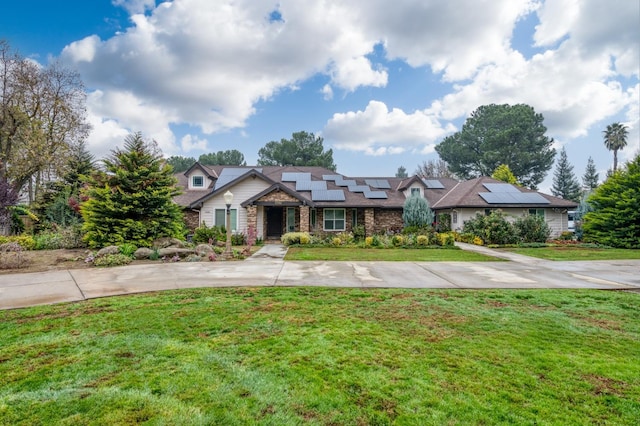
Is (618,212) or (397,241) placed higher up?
(618,212)

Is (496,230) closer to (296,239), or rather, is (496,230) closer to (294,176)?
(296,239)

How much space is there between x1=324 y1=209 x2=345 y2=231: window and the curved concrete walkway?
10008 mm

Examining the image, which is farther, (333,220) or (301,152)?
(301,152)

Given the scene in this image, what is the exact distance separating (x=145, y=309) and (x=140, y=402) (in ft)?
10.3

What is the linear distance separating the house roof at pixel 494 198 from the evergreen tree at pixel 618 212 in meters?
2.76

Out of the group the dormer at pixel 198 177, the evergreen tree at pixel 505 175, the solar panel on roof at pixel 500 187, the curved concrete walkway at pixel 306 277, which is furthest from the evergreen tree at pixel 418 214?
the evergreen tree at pixel 505 175

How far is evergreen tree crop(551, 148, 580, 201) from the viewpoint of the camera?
4347cm

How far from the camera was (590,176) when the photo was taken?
47.6m

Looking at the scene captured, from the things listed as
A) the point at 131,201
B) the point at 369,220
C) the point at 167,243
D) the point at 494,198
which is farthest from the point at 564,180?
the point at 131,201

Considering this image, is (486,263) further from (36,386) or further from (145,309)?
(36,386)

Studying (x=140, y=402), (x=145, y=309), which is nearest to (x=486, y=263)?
(x=145, y=309)

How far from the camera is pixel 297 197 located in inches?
755

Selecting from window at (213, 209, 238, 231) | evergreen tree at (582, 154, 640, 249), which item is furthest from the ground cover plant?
window at (213, 209, 238, 231)

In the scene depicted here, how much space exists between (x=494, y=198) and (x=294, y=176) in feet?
44.0
